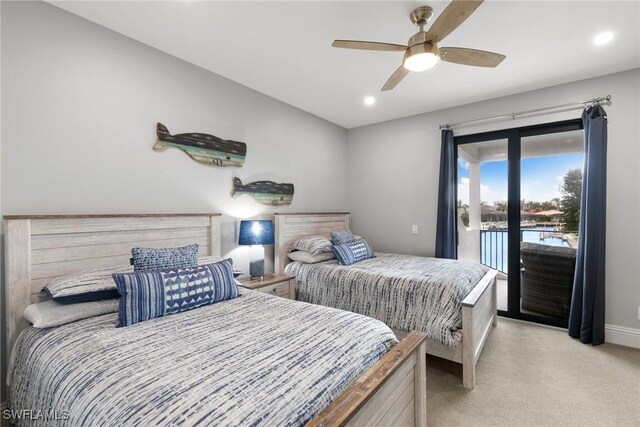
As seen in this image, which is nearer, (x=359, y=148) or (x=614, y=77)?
(x=614, y=77)

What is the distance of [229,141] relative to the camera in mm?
2986

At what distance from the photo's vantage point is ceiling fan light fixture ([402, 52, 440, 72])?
1.88 metres

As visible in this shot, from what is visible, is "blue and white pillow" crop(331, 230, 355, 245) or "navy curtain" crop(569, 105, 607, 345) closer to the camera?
"navy curtain" crop(569, 105, 607, 345)

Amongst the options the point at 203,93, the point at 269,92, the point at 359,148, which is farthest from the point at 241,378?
the point at 359,148

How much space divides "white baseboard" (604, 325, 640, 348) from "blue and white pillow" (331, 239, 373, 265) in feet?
7.95

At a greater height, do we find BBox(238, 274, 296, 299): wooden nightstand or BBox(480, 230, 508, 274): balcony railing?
BBox(480, 230, 508, 274): balcony railing

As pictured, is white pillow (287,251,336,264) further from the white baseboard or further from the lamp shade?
the white baseboard

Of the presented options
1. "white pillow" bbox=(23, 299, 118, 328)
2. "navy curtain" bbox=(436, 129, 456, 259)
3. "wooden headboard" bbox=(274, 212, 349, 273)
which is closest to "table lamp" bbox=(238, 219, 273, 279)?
"wooden headboard" bbox=(274, 212, 349, 273)

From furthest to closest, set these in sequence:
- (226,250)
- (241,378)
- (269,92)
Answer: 1. (269,92)
2. (226,250)
3. (241,378)

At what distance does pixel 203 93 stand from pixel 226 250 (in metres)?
1.54

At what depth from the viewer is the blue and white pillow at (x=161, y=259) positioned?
1868 mm

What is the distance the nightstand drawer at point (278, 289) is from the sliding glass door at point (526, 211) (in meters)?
2.42

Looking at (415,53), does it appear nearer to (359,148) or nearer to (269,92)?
(269,92)

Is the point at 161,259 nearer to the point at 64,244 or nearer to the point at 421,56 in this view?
the point at 64,244
